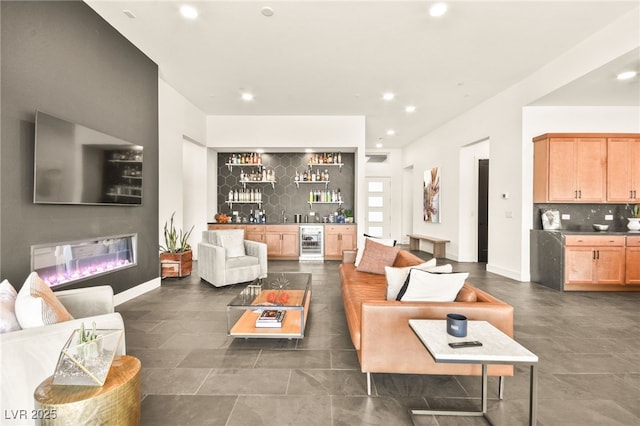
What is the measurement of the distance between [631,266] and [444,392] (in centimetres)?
451

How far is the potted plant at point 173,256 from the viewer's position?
4.86 meters

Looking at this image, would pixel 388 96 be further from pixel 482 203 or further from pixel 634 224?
pixel 634 224

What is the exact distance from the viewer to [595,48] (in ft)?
11.7

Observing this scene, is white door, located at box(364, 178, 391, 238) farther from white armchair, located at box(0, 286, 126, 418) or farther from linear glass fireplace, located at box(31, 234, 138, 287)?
white armchair, located at box(0, 286, 126, 418)

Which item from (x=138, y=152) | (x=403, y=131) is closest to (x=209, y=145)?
(x=138, y=152)

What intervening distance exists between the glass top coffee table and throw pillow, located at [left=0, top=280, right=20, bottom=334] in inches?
52.3

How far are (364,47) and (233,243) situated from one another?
11.6 feet

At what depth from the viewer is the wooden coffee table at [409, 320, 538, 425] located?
1270 millimetres

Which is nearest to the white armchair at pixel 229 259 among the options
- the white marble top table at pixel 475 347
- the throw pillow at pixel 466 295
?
the throw pillow at pixel 466 295

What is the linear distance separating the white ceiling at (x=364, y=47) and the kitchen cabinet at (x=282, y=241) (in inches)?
109

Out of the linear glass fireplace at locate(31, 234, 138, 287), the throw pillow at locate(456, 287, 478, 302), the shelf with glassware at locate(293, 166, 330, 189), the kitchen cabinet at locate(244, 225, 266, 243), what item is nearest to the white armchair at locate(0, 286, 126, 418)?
the linear glass fireplace at locate(31, 234, 138, 287)

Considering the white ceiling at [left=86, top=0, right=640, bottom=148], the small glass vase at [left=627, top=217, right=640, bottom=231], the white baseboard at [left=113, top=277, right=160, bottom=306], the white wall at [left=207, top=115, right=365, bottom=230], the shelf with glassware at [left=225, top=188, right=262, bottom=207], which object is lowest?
the white baseboard at [left=113, top=277, right=160, bottom=306]

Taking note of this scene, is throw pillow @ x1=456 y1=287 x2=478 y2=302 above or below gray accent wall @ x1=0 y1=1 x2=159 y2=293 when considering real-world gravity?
below

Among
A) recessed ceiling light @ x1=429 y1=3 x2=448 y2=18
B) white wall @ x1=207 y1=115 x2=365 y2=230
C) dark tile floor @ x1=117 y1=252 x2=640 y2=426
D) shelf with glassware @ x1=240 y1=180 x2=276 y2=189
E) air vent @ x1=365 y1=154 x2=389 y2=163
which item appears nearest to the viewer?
dark tile floor @ x1=117 y1=252 x2=640 y2=426
